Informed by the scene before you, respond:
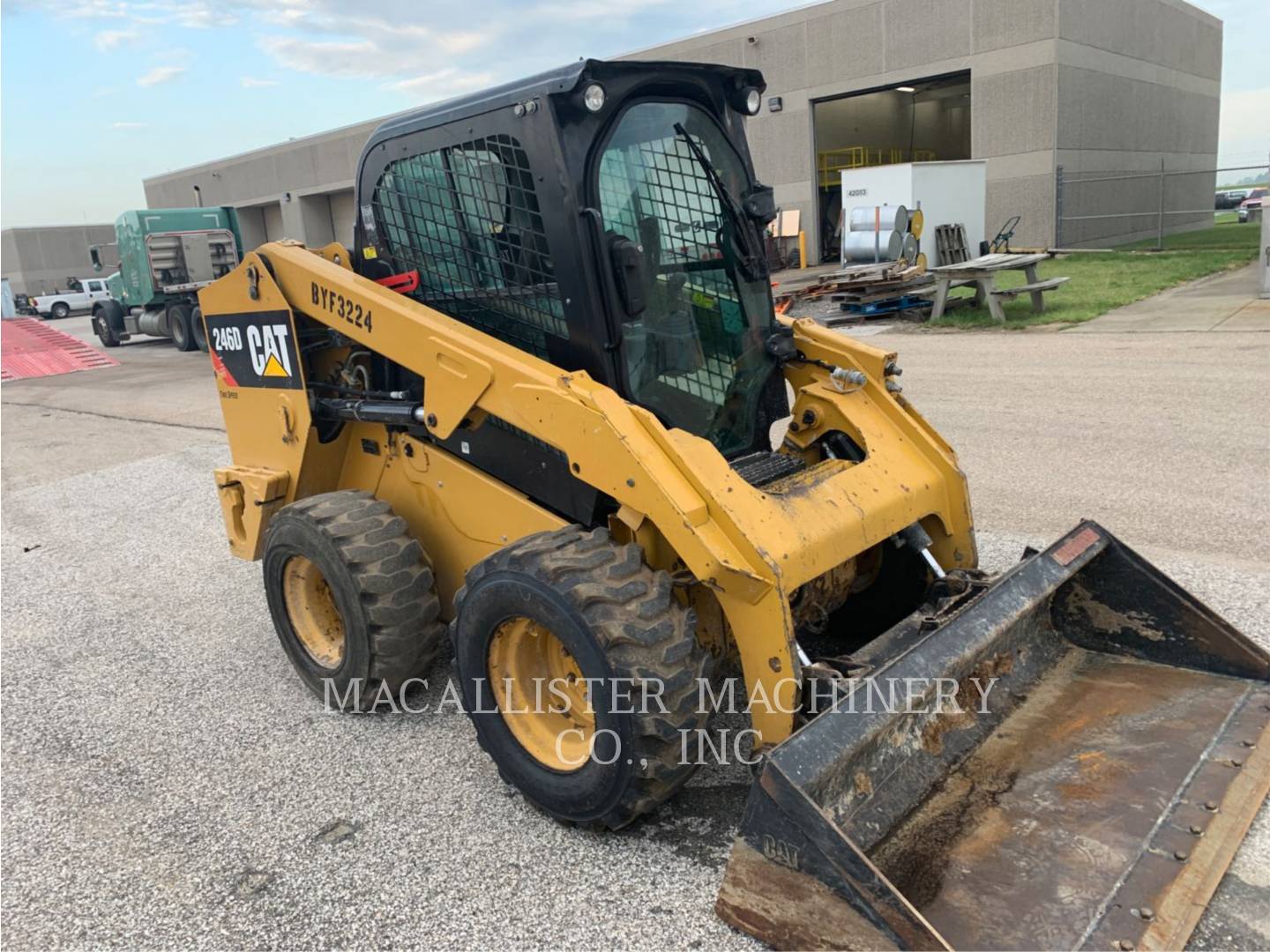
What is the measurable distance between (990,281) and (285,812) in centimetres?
1279

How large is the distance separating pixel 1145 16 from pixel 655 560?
3168 cm

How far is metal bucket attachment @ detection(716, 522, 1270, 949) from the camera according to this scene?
2.25 meters

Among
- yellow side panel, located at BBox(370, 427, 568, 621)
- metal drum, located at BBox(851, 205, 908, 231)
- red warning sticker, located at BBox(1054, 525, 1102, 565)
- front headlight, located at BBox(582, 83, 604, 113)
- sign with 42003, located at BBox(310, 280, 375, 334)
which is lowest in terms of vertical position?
red warning sticker, located at BBox(1054, 525, 1102, 565)

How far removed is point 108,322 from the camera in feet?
82.2

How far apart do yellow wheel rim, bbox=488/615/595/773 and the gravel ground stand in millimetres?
275

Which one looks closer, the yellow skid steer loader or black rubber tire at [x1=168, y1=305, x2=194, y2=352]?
the yellow skid steer loader

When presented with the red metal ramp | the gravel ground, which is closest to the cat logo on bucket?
the gravel ground

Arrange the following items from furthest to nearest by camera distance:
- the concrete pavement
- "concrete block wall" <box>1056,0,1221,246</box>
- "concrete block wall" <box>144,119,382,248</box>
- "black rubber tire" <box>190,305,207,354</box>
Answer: "concrete block wall" <box>144,119,382,248</box>
"concrete block wall" <box>1056,0,1221,246</box>
"black rubber tire" <box>190,305,207,354</box>
the concrete pavement

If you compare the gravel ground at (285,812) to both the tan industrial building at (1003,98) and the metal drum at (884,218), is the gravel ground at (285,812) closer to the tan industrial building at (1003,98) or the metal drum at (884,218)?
the metal drum at (884,218)

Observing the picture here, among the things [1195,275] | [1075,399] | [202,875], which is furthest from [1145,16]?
[202,875]

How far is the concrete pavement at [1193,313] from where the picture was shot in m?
11.5

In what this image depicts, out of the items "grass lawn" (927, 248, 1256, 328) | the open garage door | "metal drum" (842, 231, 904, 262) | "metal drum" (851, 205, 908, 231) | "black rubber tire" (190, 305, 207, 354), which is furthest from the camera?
the open garage door

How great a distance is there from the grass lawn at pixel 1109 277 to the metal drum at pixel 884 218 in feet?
6.21

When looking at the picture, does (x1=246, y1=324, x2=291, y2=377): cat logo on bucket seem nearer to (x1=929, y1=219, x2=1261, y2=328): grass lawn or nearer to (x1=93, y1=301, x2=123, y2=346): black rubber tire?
(x1=929, y1=219, x2=1261, y2=328): grass lawn
